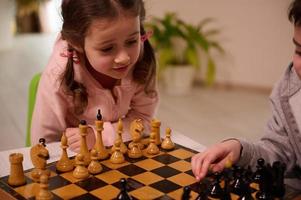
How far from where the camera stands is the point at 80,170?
1.10 m

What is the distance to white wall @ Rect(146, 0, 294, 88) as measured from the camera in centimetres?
390

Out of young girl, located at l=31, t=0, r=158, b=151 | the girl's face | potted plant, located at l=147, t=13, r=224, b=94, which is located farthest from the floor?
the girl's face

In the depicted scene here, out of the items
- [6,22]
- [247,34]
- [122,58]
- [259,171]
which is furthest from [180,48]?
[259,171]

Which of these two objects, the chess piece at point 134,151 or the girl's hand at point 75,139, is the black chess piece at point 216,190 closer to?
the chess piece at point 134,151

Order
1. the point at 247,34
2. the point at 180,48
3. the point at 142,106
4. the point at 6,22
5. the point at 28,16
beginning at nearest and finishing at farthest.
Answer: the point at 142,106 → the point at 247,34 → the point at 180,48 → the point at 6,22 → the point at 28,16

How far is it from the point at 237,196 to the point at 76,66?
77 cm

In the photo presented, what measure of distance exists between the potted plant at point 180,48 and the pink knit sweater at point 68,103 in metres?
2.36

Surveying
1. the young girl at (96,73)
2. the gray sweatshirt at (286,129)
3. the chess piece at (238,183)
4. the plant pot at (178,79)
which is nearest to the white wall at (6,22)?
the plant pot at (178,79)

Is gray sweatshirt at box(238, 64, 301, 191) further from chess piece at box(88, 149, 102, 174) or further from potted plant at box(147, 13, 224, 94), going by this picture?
potted plant at box(147, 13, 224, 94)

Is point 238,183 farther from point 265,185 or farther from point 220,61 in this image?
point 220,61

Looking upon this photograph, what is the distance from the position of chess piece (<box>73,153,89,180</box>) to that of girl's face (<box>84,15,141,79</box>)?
1.21 feet

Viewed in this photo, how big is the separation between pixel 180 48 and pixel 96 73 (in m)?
2.67

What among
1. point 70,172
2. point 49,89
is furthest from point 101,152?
point 49,89

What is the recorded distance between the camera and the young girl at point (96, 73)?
53.1 inches
